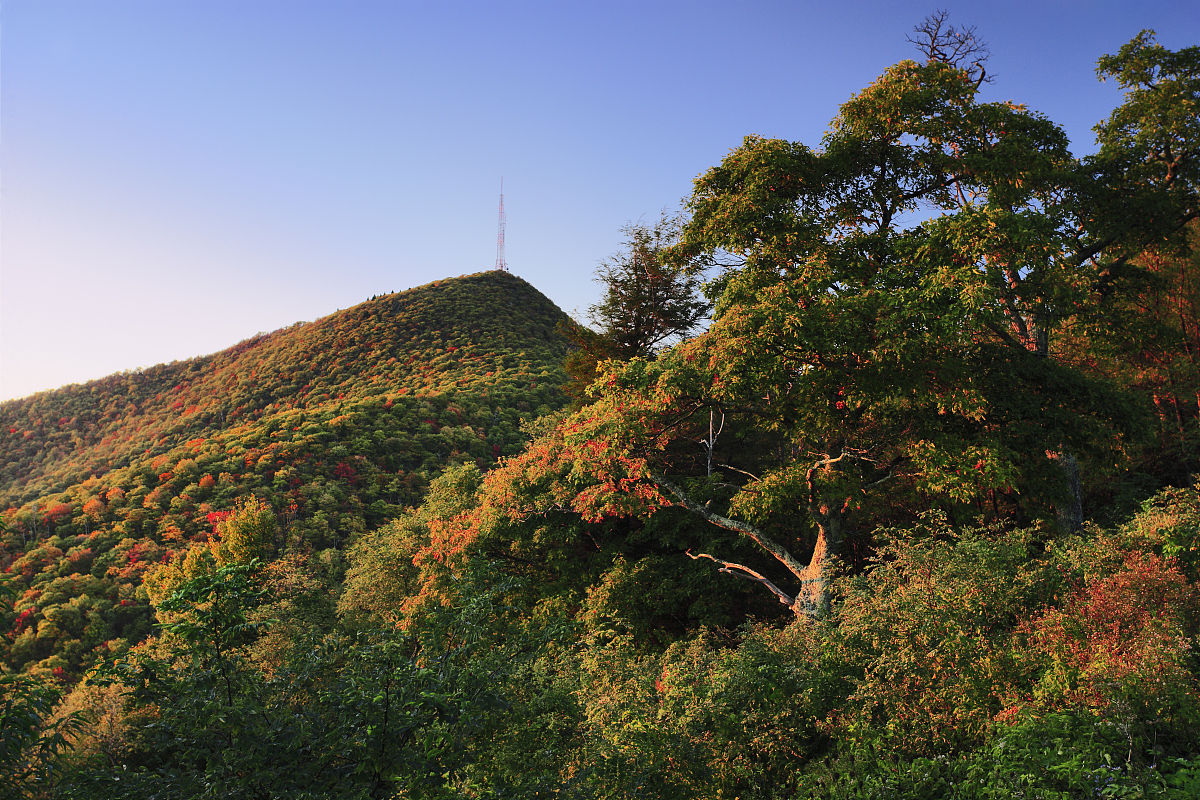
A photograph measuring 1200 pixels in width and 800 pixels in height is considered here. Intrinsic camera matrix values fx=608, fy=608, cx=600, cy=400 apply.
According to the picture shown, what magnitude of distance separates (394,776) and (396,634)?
1.29 metres

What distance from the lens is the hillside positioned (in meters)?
33.8

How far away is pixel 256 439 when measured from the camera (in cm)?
4584

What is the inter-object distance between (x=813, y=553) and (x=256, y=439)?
4478cm

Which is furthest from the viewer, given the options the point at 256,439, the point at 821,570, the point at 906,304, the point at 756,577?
the point at 256,439

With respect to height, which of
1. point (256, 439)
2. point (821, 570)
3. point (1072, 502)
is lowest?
point (821, 570)

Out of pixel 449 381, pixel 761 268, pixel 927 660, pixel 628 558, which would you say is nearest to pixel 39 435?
pixel 449 381

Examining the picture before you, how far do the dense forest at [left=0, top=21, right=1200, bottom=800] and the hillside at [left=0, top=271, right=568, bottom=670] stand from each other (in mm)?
8152

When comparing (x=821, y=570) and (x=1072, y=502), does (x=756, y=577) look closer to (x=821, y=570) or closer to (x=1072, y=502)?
(x=821, y=570)

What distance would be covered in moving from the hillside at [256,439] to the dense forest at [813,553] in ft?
26.7

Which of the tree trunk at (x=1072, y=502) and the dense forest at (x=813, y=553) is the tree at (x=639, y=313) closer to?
the dense forest at (x=813, y=553)

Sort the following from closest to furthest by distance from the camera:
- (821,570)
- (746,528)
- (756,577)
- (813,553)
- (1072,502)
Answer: (821,570) < (1072,502) < (756,577) < (746,528) < (813,553)

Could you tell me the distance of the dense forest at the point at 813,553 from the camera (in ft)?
14.8

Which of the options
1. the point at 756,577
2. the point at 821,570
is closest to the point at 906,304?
the point at 821,570

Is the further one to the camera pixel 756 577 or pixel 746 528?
pixel 746 528
